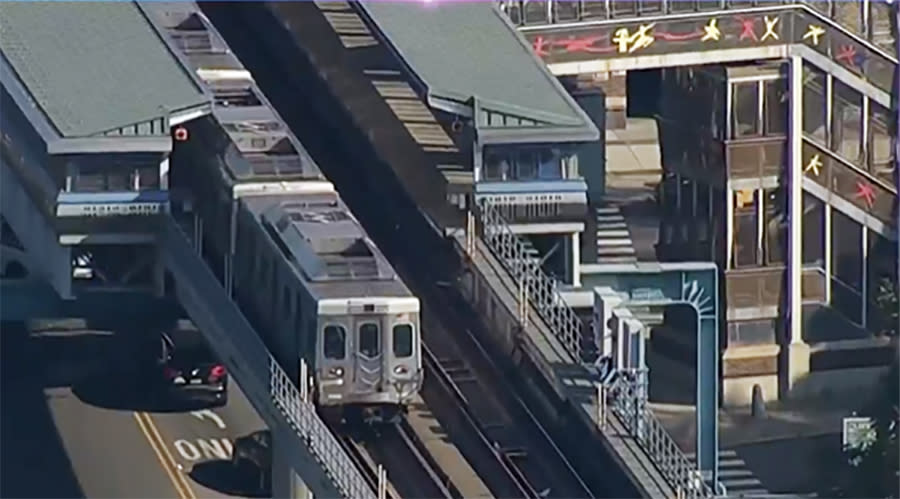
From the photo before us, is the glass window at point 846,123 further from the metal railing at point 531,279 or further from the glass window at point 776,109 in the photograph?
the metal railing at point 531,279

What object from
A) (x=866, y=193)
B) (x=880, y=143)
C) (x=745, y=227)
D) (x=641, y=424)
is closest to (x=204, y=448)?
(x=641, y=424)

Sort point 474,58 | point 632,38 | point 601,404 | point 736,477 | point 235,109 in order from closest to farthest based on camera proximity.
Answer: point 601,404 → point 235,109 → point 736,477 → point 474,58 → point 632,38

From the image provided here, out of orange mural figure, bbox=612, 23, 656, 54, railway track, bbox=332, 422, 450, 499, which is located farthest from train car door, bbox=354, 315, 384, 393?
orange mural figure, bbox=612, 23, 656, 54

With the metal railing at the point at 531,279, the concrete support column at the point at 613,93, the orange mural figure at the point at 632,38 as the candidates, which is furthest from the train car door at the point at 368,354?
the concrete support column at the point at 613,93

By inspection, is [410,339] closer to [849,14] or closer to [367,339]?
[367,339]

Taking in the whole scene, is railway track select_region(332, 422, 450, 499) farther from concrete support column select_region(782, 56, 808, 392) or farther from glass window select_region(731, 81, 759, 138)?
glass window select_region(731, 81, 759, 138)

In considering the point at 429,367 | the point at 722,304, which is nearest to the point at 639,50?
the point at 722,304
